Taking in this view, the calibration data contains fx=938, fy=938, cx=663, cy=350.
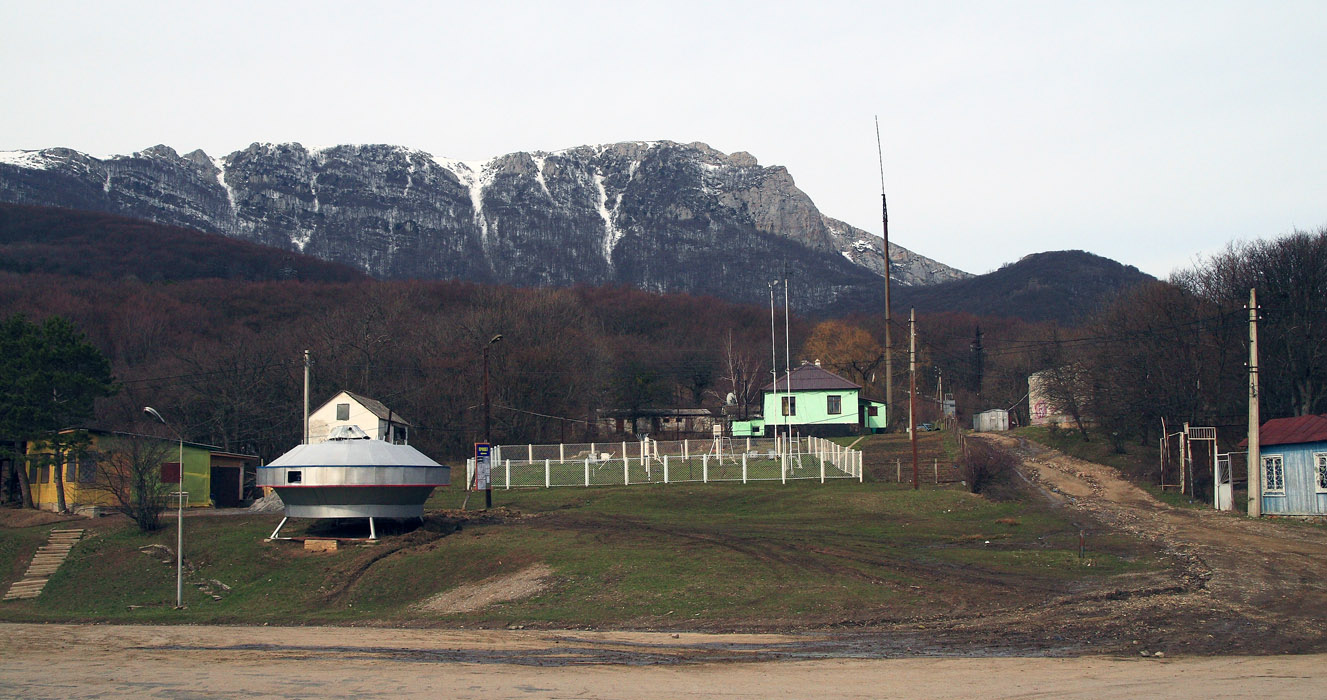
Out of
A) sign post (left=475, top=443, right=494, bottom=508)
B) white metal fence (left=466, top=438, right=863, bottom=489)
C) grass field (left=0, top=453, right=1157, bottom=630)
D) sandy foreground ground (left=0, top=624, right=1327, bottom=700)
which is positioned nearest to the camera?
sandy foreground ground (left=0, top=624, right=1327, bottom=700)

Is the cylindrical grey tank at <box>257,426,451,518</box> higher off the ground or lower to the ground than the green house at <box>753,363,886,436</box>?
lower

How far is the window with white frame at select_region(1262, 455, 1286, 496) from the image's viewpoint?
3275 centimetres

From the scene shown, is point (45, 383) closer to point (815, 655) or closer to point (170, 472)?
point (170, 472)

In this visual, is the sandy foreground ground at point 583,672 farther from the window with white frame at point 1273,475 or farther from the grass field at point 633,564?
the window with white frame at point 1273,475

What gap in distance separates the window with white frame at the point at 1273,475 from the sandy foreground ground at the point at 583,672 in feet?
68.0

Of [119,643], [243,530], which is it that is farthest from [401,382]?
[119,643]

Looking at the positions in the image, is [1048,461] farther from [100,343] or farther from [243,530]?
[100,343]

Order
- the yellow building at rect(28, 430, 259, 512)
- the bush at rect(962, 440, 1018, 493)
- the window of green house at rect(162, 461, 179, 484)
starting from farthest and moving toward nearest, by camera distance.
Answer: the window of green house at rect(162, 461, 179, 484) → the bush at rect(962, 440, 1018, 493) → the yellow building at rect(28, 430, 259, 512)

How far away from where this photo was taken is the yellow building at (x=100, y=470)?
39.3 meters

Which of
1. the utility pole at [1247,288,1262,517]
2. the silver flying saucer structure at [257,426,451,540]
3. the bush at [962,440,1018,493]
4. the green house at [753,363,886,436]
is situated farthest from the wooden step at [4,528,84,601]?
the green house at [753,363,886,436]

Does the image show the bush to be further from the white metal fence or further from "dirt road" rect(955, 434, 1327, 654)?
"dirt road" rect(955, 434, 1327, 654)

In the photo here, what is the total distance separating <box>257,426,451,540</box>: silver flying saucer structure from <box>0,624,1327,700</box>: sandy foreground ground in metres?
12.8

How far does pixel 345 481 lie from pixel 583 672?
19.2 meters

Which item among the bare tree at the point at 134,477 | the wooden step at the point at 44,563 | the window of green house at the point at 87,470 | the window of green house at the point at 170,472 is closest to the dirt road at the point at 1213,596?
the wooden step at the point at 44,563
